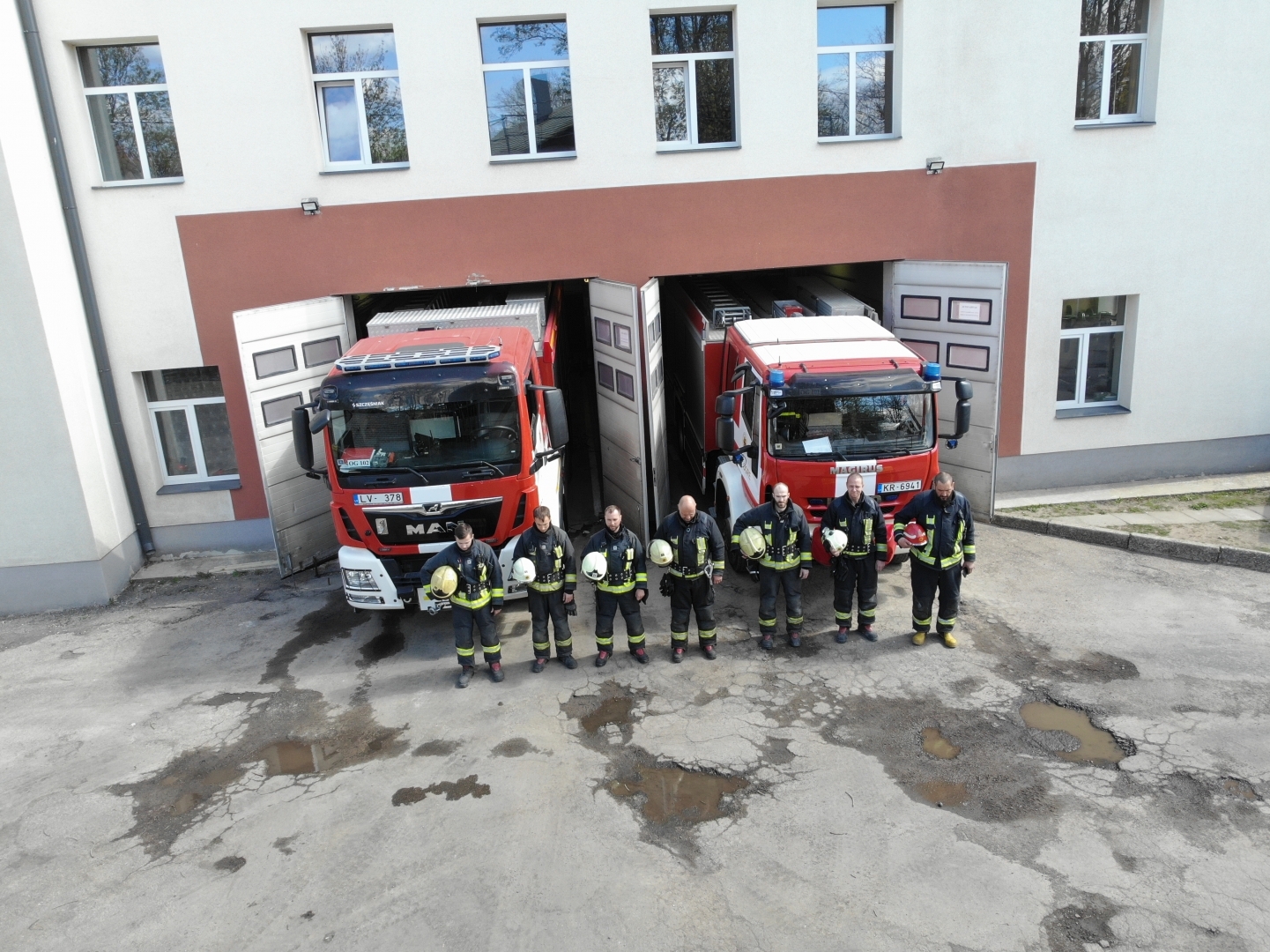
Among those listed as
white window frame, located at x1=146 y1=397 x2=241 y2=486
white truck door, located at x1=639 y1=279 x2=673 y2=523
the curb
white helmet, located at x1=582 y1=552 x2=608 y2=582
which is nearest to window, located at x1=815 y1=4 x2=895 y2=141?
white truck door, located at x1=639 y1=279 x2=673 y2=523

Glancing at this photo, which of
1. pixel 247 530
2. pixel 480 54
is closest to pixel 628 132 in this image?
pixel 480 54

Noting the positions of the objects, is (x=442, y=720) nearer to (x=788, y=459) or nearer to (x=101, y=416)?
(x=788, y=459)

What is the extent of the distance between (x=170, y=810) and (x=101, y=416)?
5.93 metres

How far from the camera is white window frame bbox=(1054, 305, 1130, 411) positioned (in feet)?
36.0

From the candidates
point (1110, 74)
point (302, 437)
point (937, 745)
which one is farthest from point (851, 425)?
point (1110, 74)

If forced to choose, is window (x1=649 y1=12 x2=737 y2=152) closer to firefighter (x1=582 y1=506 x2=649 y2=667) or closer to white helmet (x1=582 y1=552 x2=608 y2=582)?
firefighter (x1=582 y1=506 x2=649 y2=667)

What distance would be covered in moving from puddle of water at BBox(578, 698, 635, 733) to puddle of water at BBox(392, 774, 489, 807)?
0.96 metres

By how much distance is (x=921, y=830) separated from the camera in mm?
5188

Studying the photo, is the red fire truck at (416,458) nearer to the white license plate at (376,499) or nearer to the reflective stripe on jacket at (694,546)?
the white license plate at (376,499)

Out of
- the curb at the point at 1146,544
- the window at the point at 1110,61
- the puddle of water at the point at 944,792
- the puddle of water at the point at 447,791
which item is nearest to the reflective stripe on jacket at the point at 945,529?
the puddle of water at the point at 944,792

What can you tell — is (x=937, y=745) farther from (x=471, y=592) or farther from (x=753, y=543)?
(x=471, y=592)

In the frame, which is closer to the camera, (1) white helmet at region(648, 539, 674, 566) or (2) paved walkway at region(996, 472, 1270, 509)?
(1) white helmet at region(648, 539, 674, 566)

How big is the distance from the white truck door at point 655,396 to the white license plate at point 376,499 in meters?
3.23

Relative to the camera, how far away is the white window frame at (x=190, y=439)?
1048 centimetres
